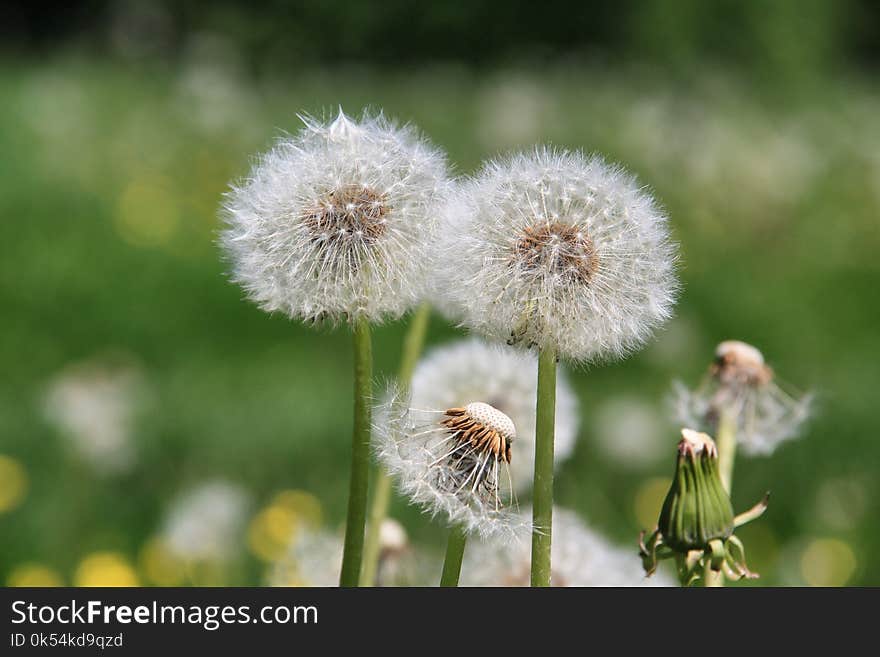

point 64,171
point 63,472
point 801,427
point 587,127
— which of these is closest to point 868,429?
point 63,472

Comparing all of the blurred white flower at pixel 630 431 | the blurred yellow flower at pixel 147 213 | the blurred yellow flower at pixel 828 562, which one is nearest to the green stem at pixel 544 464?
the blurred yellow flower at pixel 828 562

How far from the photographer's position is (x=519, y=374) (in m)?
0.94

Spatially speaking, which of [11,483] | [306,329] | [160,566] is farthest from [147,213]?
[306,329]

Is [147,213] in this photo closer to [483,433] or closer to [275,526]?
[275,526]

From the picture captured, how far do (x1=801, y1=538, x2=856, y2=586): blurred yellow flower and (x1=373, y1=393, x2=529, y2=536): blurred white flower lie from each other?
1529 millimetres

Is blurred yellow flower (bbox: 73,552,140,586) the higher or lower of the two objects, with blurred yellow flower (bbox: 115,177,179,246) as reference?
lower

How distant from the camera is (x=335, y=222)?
65 cm

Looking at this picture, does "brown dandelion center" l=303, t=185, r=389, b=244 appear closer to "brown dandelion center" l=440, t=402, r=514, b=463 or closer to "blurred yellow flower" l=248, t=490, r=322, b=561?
"brown dandelion center" l=440, t=402, r=514, b=463

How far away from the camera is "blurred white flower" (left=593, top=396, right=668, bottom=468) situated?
2.85 m

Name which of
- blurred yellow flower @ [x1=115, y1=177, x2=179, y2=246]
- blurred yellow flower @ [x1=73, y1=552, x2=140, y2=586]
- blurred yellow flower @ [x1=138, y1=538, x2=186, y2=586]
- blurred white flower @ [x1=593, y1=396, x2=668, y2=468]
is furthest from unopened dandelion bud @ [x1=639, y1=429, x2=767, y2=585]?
blurred yellow flower @ [x1=115, y1=177, x2=179, y2=246]

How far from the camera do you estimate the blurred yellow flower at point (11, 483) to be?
7.59 ft

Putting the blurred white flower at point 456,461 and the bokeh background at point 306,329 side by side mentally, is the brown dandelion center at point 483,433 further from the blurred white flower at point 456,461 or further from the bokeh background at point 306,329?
the bokeh background at point 306,329

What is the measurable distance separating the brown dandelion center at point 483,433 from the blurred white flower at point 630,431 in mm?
2270

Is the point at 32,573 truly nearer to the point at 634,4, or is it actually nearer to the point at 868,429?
the point at 868,429
